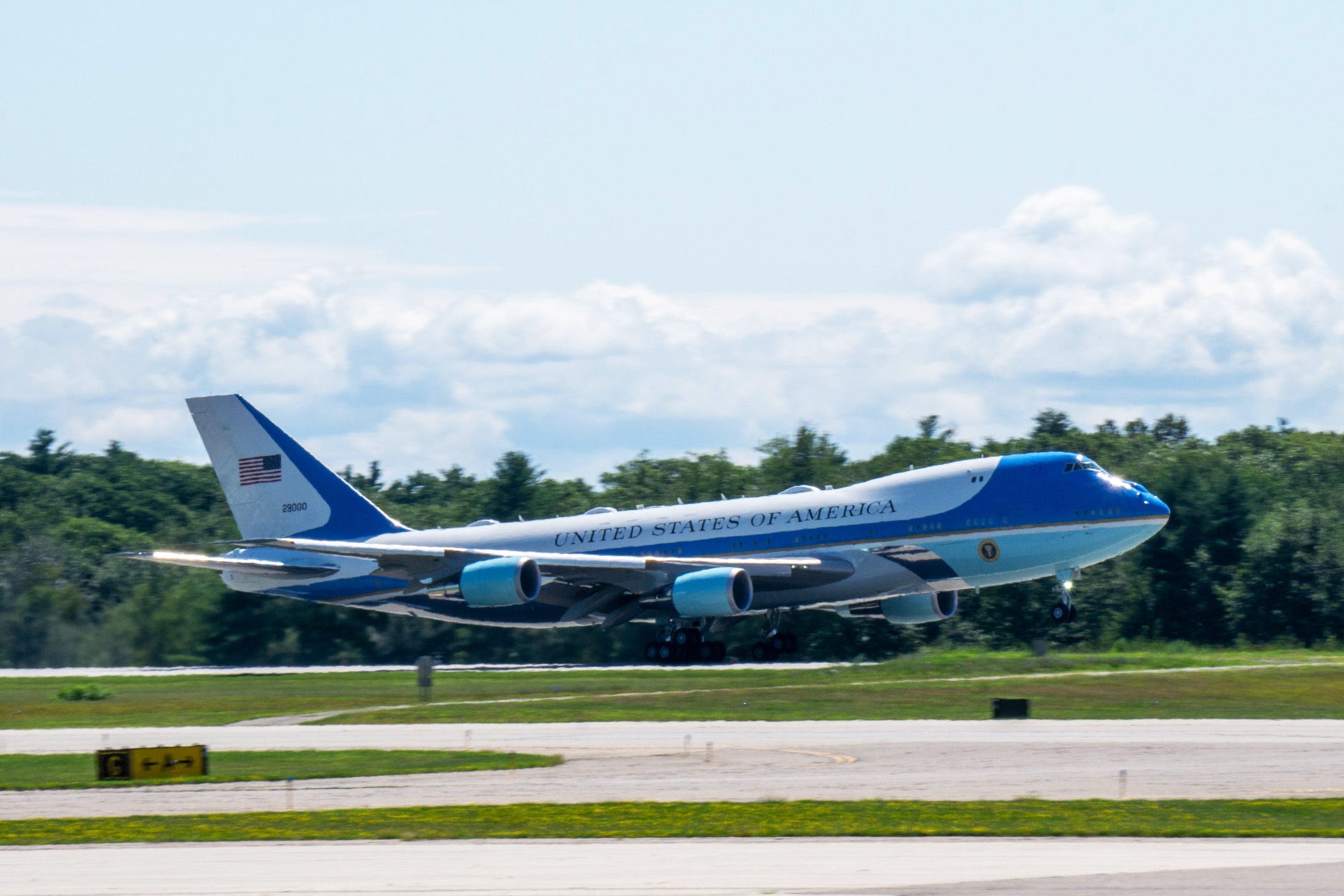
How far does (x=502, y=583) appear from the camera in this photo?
50.3 meters

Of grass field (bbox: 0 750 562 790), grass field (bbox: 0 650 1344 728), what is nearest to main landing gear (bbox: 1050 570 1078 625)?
grass field (bbox: 0 650 1344 728)

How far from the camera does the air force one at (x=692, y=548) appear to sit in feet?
160

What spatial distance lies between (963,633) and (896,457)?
46.8 feet

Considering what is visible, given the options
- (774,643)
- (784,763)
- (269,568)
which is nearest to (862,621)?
(774,643)

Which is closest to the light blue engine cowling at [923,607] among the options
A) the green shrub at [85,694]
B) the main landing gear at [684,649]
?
the main landing gear at [684,649]

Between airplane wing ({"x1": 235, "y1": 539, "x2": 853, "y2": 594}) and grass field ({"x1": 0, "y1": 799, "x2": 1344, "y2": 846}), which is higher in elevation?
airplane wing ({"x1": 235, "y1": 539, "x2": 853, "y2": 594})

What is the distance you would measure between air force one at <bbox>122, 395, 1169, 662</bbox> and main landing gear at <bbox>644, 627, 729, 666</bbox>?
6 cm

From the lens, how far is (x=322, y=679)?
169 ft

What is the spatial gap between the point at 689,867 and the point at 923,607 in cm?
3726

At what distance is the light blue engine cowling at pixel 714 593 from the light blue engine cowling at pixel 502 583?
440cm

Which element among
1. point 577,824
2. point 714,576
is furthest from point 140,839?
point 714,576

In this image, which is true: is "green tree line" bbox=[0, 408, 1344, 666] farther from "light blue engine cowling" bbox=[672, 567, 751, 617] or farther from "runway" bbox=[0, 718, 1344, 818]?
"runway" bbox=[0, 718, 1344, 818]

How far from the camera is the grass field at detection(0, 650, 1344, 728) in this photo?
36.6 metres

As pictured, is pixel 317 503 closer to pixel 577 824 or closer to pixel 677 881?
pixel 577 824
